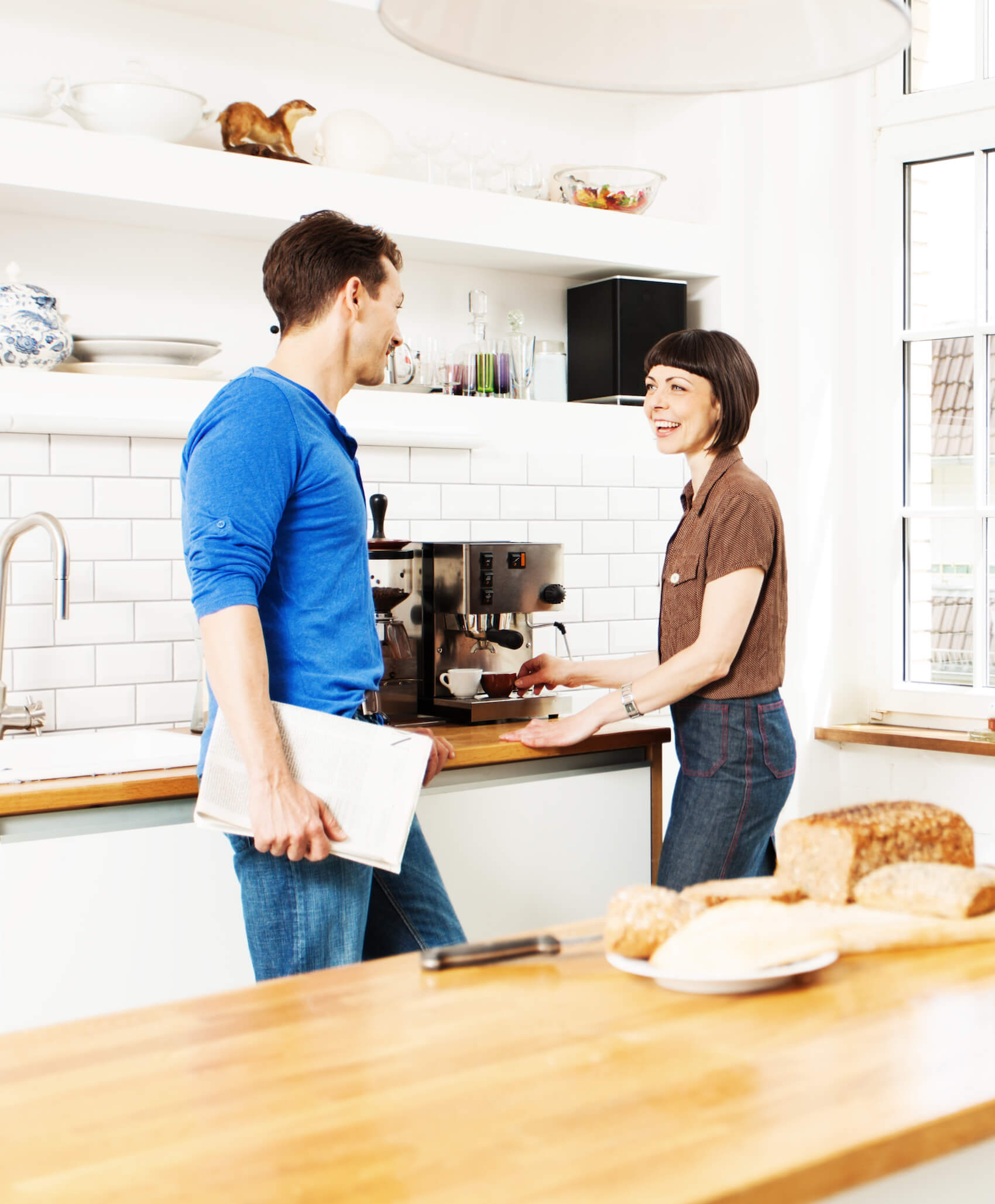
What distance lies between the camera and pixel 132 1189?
78 centimetres

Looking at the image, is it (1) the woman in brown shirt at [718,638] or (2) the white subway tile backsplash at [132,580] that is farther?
(2) the white subway tile backsplash at [132,580]

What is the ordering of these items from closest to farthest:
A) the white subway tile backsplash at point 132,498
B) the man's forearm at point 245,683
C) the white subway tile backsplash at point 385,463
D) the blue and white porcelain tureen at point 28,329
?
the man's forearm at point 245,683
the blue and white porcelain tureen at point 28,329
the white subway tile backsplash at point 132,498
the white subway tile backsplash at point 385,463

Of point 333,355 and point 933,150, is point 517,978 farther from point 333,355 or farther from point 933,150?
point 933,150

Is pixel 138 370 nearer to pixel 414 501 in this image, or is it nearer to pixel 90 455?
pixel 90 455

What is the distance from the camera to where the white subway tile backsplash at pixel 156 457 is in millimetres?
2844

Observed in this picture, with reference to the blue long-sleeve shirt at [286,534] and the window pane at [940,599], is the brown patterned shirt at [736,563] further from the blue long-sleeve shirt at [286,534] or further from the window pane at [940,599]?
A: the window pane at [940,599]

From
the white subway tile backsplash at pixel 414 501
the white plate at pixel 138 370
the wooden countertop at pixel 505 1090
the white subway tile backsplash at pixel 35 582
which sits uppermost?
the white plate at pixel 138 370

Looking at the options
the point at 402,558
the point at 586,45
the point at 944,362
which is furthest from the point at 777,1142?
the point at 944,362

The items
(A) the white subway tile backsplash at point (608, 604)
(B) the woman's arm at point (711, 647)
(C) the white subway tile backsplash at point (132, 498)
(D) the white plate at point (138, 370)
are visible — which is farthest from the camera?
(A) the white subway tile backsplash at point (608, 604)

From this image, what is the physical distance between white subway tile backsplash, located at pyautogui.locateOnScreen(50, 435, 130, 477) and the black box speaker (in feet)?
4.12

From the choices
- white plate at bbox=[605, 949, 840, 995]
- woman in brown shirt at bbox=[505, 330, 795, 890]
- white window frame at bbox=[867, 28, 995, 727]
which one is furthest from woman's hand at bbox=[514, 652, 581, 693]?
white plate at bbox=[605, 949, 840, 995]

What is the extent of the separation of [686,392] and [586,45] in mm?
989

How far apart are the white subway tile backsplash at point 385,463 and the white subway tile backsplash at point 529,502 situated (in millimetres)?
306

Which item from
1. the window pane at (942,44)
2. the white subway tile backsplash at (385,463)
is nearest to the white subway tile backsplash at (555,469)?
the white subway tile backsplash at (385,463)
